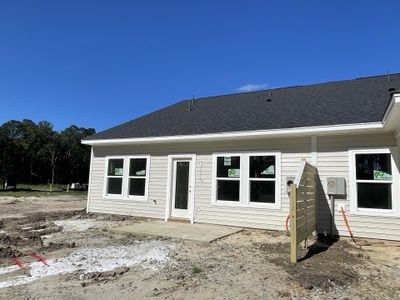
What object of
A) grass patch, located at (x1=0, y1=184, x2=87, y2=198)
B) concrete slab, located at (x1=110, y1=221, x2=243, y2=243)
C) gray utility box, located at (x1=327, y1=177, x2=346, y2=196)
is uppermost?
gray utility box, located at (x1=327, y1=177, x2=346, y2=196)

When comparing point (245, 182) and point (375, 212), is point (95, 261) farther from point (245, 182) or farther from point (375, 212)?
point (375, 212)

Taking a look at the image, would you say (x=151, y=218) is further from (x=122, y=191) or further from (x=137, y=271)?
(x=137, y=271)

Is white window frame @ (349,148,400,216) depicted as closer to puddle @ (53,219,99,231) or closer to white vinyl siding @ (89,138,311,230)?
white vinyl siding @ (89,138,311,230)

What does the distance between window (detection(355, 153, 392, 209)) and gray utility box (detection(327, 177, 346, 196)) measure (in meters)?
0.35

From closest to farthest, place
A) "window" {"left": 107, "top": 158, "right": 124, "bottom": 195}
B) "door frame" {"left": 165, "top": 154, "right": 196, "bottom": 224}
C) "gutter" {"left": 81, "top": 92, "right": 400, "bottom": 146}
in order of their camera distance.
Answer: "gutter" {"left": 81, "top": 92, "right": 400, "bottom": 146} < "door frame" {"left": 165, "top": 154, "right": 196, "bottom": 224} < "window" {"left": 107, "top": 158, "right": 124, "bottom": 195}

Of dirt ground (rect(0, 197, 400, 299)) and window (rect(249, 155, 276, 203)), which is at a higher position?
window (rect(249, 155, 276, 203))

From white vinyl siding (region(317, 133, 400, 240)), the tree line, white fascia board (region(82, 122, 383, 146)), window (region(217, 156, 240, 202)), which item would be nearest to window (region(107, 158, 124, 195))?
white fascia board (region(82, 122, 383, 146))

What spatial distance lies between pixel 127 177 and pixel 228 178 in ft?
13.2

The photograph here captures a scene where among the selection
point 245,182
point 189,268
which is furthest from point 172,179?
point 189,268

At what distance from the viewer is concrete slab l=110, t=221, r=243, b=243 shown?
7832 millimetres

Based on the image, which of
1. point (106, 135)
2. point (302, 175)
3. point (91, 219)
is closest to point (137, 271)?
point (302, 175)

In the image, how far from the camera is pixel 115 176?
479 inches

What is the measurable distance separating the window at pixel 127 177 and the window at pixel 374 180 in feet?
21.9

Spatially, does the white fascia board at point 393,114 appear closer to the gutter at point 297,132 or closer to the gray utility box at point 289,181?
the gutter at point 297,132
